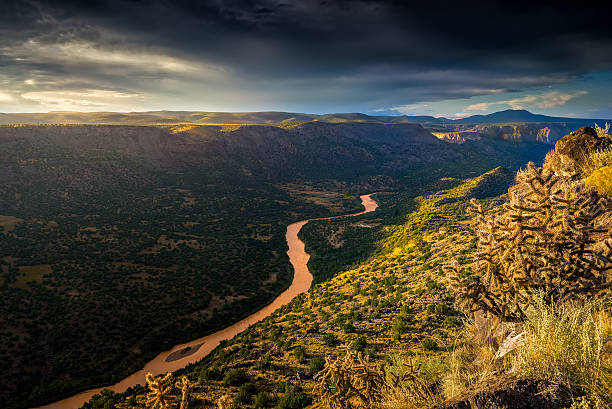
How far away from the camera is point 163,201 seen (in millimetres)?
62656

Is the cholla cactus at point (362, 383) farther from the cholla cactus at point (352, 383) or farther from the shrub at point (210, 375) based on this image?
the shrub at point (210, 375)

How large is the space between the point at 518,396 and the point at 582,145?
26.9 metres

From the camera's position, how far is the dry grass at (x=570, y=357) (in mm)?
4258

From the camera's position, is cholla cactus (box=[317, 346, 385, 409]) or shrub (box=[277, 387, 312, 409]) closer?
cholla cactus (box=[317, 346, 385, 409])

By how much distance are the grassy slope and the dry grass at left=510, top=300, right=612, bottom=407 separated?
476 centimetres

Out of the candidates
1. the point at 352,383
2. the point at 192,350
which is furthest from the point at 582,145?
the point at 192,350

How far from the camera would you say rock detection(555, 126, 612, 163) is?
21469 millimetres

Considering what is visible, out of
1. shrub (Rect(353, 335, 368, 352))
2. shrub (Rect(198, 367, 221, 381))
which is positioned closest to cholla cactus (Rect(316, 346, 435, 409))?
shrub (Rect(353, 335, 368, 352))

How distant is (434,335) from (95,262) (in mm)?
39826

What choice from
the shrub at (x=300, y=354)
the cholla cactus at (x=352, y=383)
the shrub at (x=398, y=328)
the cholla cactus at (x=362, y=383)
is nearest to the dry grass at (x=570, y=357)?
the cholla cactus at (x=362, y=383)

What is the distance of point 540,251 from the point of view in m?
6.89

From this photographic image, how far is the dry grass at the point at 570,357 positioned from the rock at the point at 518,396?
0.23 m

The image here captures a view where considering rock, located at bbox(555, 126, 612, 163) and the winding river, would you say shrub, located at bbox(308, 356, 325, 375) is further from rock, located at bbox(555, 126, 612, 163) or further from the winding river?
rock, located at bbox(555, 126, 612, 163)

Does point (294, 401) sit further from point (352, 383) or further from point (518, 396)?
point (518, 396)
